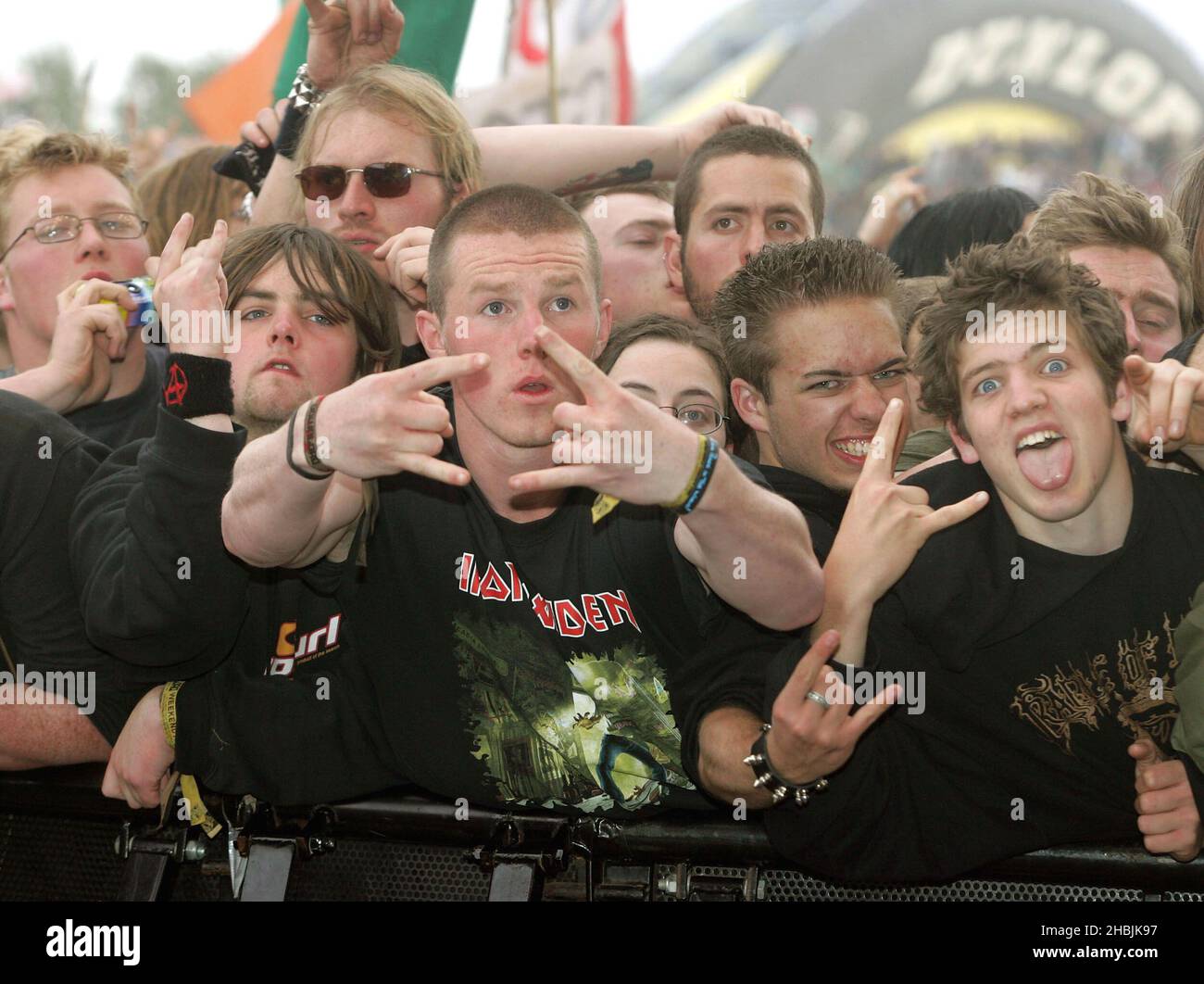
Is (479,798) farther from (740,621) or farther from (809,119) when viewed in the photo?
(809,119)

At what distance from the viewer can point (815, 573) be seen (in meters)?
2.86

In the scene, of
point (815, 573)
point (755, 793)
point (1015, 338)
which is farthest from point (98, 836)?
point (1015, 338)

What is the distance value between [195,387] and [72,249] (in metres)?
1.80

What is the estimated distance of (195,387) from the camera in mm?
3117

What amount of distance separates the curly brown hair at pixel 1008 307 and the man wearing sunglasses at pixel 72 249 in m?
2.37

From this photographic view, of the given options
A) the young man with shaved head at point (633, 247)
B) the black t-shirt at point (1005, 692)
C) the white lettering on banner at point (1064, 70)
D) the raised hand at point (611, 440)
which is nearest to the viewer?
the raised hand at point (611, 440)

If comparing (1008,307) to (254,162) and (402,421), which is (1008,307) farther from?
(254,162)

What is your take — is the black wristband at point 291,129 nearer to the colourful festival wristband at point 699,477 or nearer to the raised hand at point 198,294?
the raised hand at point 198,294

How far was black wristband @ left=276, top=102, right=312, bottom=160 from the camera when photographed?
466 cm

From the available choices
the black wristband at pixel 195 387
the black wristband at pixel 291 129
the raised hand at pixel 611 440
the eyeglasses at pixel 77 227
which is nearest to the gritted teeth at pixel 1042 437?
the raised hand at pixel 611 440

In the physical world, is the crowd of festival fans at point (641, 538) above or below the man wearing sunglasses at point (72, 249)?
below

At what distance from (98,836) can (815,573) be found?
2.16 m

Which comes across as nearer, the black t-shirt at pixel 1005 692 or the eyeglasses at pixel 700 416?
the black t-shirt at pixel 1005 692

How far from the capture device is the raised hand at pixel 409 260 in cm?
387
